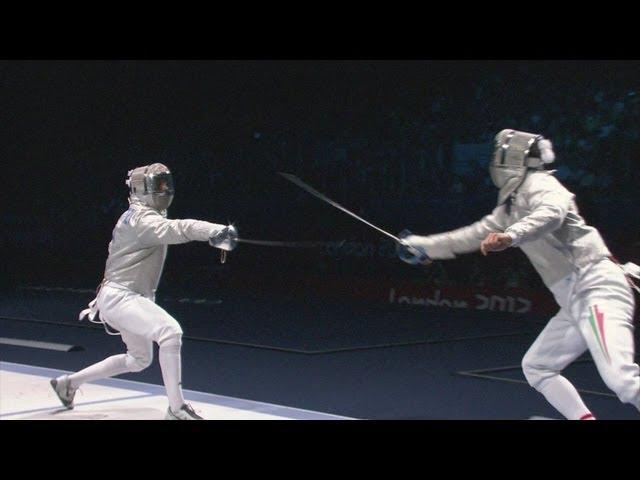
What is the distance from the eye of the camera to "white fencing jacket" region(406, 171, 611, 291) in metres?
3.19

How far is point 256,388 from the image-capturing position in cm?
483

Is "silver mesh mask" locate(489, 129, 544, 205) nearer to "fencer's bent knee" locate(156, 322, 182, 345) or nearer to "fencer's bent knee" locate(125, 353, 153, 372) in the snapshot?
"fencer's bent knee" locate(156, 322, 182, 345)

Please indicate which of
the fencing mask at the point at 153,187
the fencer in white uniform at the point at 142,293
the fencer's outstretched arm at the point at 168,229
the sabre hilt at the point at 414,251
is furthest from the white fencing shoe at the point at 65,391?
the sabre hilt at the point at 414,251

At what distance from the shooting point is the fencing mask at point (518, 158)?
3469mm

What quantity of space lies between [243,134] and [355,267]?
259 centimetres

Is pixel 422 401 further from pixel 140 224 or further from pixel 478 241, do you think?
pixel 140 224

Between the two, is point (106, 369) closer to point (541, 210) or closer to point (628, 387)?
point (541, 210)

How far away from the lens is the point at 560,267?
3.36m

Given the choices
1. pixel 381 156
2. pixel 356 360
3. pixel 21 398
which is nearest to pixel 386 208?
pixel 381 156

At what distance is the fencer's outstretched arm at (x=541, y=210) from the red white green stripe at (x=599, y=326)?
35 cm

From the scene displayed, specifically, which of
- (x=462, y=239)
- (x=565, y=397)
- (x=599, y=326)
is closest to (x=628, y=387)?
(x=599, y=326)

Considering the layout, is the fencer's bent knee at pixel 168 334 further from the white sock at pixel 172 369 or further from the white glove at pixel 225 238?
the white glove at pixel 225 238

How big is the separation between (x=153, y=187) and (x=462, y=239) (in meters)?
1.48

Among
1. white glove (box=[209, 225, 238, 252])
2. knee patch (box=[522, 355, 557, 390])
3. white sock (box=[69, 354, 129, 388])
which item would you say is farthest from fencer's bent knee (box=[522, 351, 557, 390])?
white sock (box=[69, 354, 129, 388])
